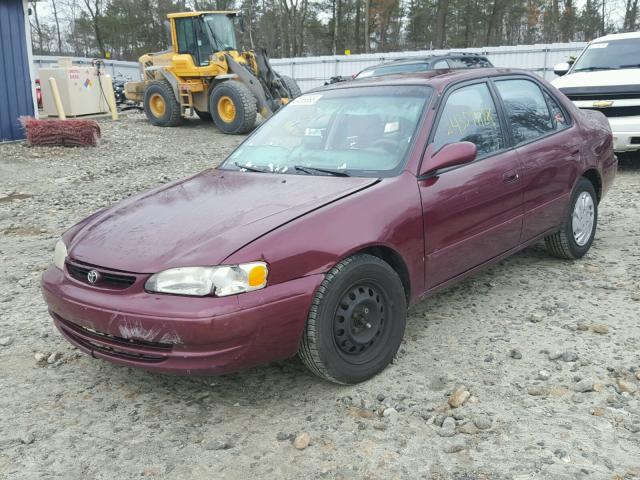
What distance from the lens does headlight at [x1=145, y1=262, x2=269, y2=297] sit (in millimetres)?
2729

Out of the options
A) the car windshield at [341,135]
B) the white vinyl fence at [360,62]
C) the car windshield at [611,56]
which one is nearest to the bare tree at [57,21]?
the white vinyl fence at [360,62]

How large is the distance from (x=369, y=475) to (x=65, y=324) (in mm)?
1755

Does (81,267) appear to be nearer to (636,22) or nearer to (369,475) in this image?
(369,475)

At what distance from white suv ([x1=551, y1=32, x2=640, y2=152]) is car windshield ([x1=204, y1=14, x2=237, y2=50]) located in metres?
9.07

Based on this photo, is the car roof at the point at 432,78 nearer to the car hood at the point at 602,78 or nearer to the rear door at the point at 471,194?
the rear door at the point at 471,194

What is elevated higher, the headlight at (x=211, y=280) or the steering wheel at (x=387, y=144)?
the steering wheel at (x=387, y=144)

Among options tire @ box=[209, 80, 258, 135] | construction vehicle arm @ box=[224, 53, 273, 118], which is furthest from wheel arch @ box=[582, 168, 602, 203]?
construction vehicle arm @ box=[224, 53, 273, 118]

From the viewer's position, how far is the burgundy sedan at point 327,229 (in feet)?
9.09

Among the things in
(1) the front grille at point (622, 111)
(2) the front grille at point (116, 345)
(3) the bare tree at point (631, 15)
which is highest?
(3) the bare tree at point (631, 15)

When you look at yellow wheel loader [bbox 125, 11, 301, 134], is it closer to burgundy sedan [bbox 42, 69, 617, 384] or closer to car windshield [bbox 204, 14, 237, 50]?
car windshield [bbox 204, 14, 237, 50]

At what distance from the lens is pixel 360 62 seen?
26.6 metres

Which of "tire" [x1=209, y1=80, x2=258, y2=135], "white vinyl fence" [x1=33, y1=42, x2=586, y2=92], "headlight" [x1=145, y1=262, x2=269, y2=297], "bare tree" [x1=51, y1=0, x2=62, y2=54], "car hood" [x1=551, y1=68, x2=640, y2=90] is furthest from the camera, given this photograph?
"bare tree" [x1=51, y1=0, x2=62, y2=54]

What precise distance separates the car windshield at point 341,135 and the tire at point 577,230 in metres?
1.75

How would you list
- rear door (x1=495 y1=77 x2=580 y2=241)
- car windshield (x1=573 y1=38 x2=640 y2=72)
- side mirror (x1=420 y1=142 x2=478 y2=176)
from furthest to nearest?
car windshield (x1=573 y1=38 x2=640 y2=72)
rear door (x1=495 y1=77 x2=580 y2=241)
side mirror (x1=420 y1=142 x2=478 y2=176)
